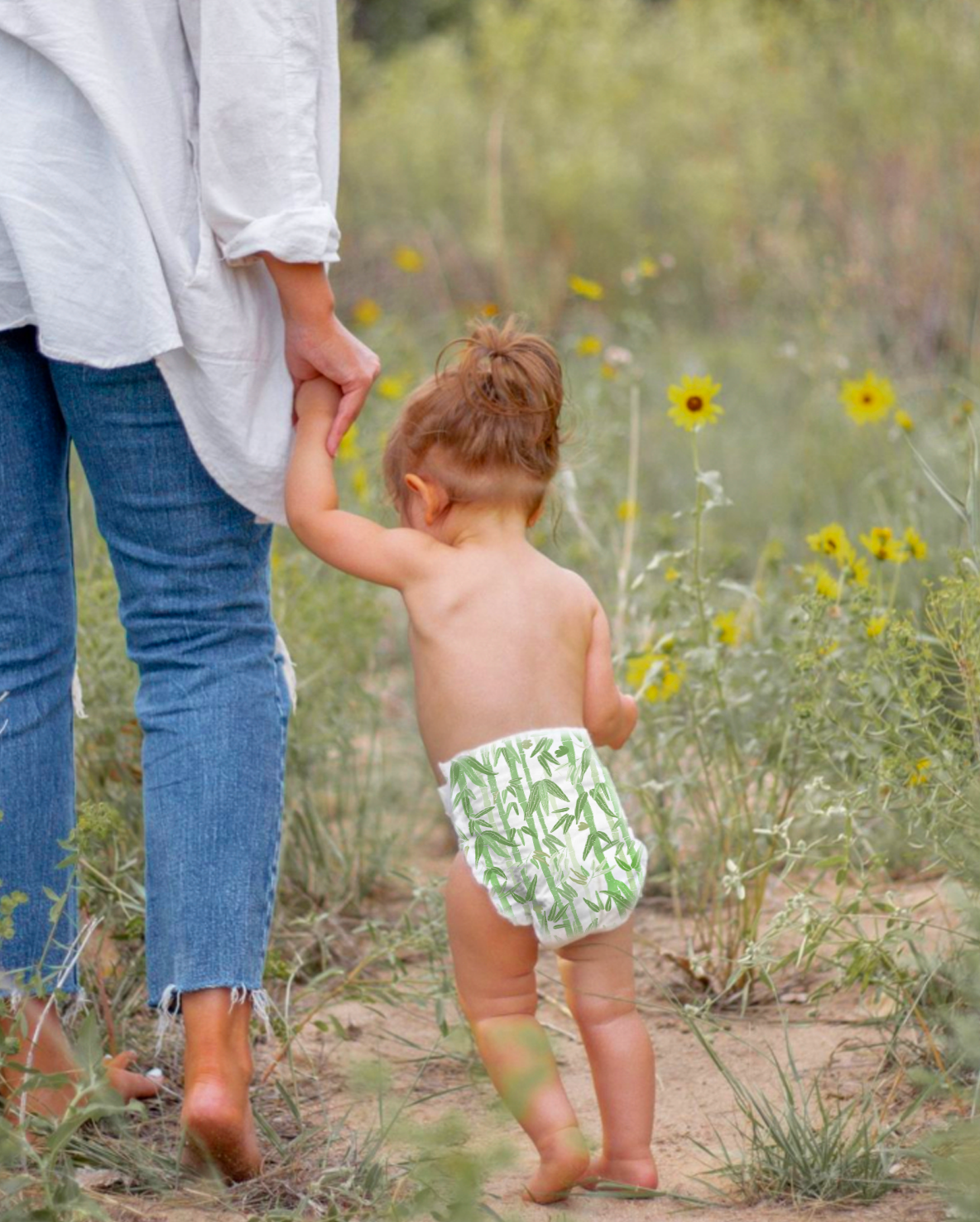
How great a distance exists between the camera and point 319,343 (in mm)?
1836

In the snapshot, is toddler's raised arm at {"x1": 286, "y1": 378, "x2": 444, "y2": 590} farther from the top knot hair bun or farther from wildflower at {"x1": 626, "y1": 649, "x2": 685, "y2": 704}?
wildflower at {"x1": 626, "y1": 649, "x2": 685, "y2": 704}

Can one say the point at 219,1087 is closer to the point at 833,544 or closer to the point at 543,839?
the point at 543,839

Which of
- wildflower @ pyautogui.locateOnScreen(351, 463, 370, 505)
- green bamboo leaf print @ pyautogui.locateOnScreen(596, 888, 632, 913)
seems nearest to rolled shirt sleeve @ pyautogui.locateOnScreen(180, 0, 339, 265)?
green bamboo leaf print @ pyautogui.locateOnScreen(596, 888, 632, 913)

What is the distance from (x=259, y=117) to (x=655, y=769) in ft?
4.63

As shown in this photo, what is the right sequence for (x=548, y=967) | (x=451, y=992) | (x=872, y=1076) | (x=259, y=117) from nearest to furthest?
(x=259, y=117) < (x=872, y=1076) < (x=451, y=992) < (x=548, y=967)

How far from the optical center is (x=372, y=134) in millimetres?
7980

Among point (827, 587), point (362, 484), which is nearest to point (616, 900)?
point (827, 587)

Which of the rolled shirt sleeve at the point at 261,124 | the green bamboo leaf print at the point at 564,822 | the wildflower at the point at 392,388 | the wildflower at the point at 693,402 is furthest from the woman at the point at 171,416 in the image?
the wildflower at the point at 392,388

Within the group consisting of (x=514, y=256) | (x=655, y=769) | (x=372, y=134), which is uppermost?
(x=372, y=134)

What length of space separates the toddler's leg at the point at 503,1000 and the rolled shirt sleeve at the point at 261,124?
73 cm

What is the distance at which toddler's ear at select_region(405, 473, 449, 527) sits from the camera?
73.6 inches

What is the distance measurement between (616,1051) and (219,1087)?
436 millimetres

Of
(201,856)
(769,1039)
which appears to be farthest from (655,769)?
(201,856)

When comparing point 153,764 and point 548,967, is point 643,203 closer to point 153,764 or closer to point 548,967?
point 548,967
